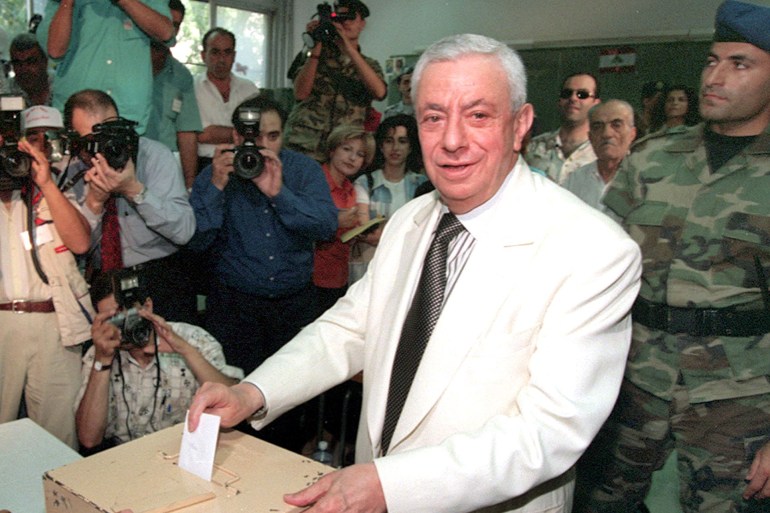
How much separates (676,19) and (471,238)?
3011 millimetres

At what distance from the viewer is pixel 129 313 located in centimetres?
250

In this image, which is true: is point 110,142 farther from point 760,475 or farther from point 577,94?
point 760,475

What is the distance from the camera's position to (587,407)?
1.30 metres

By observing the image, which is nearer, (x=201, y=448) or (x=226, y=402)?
(x=201, y=448)

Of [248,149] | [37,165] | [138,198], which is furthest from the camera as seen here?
[248,149]

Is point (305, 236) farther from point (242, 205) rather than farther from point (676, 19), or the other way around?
point (676, 19)

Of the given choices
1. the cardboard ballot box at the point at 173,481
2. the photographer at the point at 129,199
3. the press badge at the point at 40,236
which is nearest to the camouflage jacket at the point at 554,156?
the photographer at the point at 129,199

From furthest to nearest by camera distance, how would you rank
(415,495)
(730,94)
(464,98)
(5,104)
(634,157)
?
(5,104) < (634,157) < (730,94) < (464,98) < (415,495)

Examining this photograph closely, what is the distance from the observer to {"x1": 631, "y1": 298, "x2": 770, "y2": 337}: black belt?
208 cm

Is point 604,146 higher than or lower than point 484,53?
lower

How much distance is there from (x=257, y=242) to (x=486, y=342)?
205cm

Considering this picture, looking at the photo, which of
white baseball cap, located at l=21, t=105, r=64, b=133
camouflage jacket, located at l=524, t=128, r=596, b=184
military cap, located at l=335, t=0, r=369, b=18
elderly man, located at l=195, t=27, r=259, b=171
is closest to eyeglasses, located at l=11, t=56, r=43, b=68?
elderly man, located at l=195, t=27, r=259, b=171

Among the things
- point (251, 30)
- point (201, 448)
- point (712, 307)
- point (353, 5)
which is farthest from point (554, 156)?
point (251, 30)

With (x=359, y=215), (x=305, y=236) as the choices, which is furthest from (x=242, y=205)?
(x=359, y=215)
